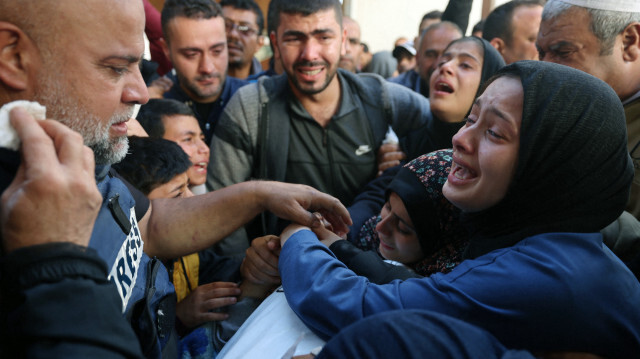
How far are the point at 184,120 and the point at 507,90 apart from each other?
2.04 meters

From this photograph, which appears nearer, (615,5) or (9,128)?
(9,128)

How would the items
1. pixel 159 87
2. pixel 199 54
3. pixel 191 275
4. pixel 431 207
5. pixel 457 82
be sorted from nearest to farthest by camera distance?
pixel 431 207 → pixel 191 275 → pixel 457 82 → pixel 199 54 → pixel 159 87

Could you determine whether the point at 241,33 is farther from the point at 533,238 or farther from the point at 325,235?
the point at 533,238

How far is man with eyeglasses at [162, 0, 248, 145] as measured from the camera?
3.39 metres

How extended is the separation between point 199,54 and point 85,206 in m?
2.79

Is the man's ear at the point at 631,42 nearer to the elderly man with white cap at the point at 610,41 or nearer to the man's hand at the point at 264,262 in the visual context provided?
the elderly man with white cap at the point at 610,41

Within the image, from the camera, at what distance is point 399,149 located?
284 cm

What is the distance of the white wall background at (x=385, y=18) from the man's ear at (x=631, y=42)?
7.94 m

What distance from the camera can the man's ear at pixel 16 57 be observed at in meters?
1.14

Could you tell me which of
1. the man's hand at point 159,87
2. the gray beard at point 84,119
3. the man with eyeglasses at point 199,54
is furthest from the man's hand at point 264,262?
the man's hand at point 159,87

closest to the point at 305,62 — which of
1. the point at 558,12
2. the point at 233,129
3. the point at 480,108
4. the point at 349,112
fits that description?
the point at 349,112

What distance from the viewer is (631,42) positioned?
2.18 meters

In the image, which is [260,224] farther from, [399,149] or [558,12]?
[558,12]

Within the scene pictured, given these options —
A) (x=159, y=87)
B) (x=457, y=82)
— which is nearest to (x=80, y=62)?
(x=457, y=82)
